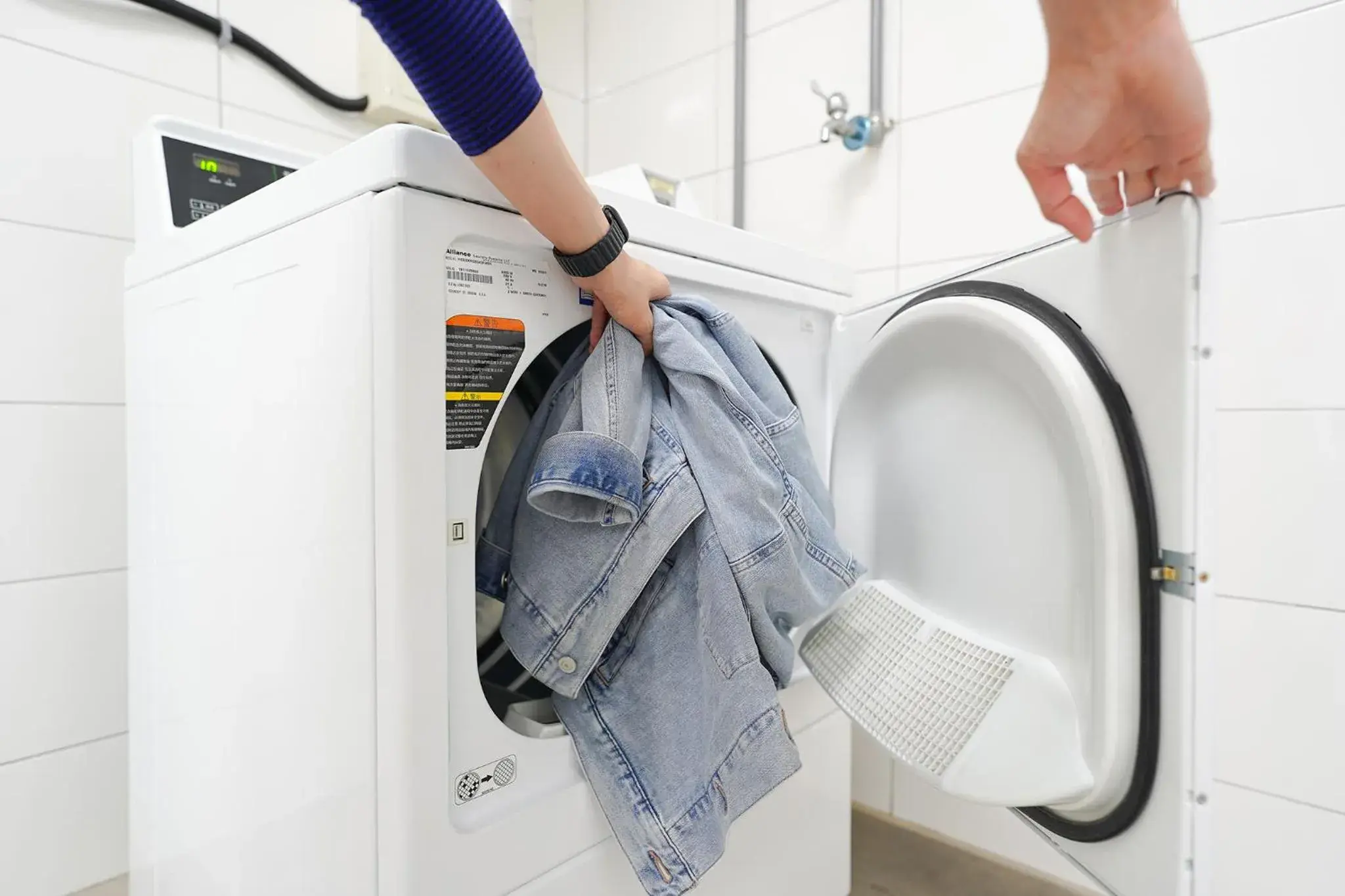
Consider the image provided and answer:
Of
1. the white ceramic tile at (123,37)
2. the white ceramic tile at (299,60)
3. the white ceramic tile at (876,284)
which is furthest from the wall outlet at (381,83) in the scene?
the white ceramic tile at (876,284)

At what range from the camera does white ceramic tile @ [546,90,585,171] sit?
192cm

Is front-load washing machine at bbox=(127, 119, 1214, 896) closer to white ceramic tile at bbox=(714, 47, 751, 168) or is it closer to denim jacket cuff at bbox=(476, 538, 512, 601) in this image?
denim jacket cuff at bbox=(476, 538, 512, 601)

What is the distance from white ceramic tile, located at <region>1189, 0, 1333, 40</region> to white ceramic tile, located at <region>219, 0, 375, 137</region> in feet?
4.70

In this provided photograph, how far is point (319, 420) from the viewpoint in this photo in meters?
0.64

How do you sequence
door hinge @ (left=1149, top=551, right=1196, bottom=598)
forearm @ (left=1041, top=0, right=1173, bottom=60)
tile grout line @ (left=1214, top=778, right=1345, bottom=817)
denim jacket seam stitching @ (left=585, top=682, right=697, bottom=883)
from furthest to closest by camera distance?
1. tile grout line @ (left=1214, top=778, right=1345, bottom=817)
2. denim jacket seam stitching @ (left=585, top=682, right=697, bottom=883)
3. door hinge @ (left=1149, top=551, right=1196, bottom=598)
4. forearm @ (left=1041, top=0, right=1173, bottom=60)

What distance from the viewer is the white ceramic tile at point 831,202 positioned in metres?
1.38

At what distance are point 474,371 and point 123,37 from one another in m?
1.06

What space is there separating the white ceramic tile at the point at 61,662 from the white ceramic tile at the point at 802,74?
148 cm

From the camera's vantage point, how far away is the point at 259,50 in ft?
4.23

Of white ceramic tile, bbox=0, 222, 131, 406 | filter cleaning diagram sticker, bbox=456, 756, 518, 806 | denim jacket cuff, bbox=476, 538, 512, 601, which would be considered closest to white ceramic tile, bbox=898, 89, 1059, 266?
denim jacket cuff, bbox=476, 538, 512, 601

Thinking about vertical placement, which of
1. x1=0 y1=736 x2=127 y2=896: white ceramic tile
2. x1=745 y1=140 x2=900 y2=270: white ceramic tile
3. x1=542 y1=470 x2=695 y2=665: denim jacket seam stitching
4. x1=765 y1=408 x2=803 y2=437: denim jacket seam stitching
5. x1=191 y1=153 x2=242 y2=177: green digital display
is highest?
x1=745 y1=140 x2=900 y2=270: white ceramic tile

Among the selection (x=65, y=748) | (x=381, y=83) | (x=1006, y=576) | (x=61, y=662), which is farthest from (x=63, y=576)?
(x=1006, y=576)

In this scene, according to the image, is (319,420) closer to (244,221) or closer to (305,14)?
(244,221)

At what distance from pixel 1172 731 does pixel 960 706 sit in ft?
0.62
